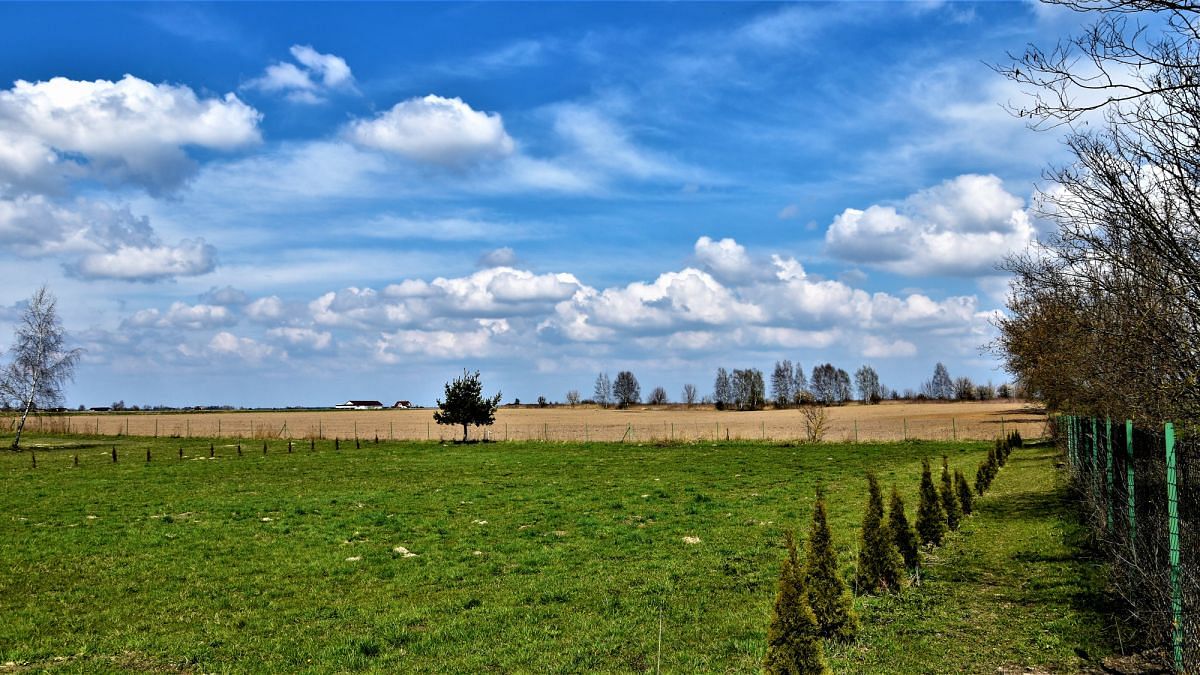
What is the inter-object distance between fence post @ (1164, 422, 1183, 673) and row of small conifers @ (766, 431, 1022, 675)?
10.9ft

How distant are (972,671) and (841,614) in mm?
1566

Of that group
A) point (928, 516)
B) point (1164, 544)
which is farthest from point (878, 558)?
point (1164, 544)

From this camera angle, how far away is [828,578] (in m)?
9.82

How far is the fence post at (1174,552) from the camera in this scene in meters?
7.42

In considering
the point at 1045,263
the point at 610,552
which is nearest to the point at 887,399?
the point at 1045,263

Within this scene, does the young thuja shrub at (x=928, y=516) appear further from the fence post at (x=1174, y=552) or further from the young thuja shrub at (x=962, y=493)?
the fence post at (x=1174, y=552)

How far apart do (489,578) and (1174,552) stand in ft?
36.1

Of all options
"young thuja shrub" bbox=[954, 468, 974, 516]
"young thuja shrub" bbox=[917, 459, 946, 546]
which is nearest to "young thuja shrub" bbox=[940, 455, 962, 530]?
"young thuja shrub" bbox=[954, 468, 974, 516]

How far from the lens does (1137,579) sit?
30.8ft

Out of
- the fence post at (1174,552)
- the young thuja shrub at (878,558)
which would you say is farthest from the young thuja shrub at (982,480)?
the fence post at (1174,552)

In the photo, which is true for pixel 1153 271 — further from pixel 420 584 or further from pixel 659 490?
pixel 659 490

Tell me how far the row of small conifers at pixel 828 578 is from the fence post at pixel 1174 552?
3309 mm

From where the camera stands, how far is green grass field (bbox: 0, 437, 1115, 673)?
34.0 ft

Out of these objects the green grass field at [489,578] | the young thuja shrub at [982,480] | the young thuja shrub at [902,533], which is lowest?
the green grass field at [489,578]
